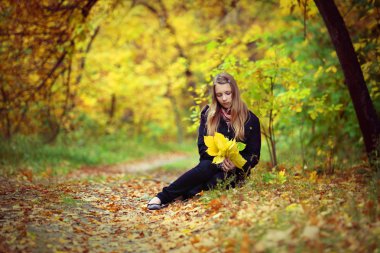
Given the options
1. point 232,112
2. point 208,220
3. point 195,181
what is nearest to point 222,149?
point 195,181

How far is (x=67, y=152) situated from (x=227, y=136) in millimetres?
7805

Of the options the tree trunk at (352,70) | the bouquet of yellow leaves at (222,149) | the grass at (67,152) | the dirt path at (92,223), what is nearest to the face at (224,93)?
the bouquet of yellow leaves at (222,149)

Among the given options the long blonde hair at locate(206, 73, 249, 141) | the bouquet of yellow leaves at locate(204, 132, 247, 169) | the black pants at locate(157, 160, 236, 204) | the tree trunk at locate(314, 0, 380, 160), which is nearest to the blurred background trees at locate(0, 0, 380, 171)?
the tree trunk at locate(314, 0, 380, 160)

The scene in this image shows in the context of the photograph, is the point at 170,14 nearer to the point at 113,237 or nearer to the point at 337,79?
the point at 337,79

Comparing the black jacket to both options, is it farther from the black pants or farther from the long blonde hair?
the black pants

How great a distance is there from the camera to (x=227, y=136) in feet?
17.2

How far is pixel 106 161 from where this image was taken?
13531mm

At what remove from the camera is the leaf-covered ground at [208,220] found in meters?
2.80

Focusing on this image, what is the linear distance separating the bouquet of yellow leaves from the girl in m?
0.13

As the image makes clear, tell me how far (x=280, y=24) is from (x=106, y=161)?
8.14 m

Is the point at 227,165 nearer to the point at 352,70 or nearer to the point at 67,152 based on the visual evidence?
the point at 352,70

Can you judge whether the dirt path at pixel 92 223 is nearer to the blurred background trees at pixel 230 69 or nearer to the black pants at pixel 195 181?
the black pants at pixel 195 181

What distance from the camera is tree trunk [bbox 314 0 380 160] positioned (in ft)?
18.4

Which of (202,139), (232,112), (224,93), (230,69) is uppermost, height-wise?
(230,69)
